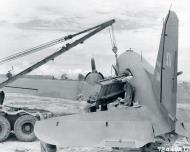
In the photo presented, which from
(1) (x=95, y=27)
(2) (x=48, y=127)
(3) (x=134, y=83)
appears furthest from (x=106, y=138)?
(1) (x=95, y=27)

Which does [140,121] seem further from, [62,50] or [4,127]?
[62,50]

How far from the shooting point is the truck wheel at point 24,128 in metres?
14.7

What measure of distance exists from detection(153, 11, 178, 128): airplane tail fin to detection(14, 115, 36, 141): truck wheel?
6979mm

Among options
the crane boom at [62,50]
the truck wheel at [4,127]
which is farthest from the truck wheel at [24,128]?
the crane boom at [62,50]

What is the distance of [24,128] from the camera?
14891mm

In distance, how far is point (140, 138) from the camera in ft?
26.6

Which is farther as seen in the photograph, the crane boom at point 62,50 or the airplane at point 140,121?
the crane boom at point 62,50

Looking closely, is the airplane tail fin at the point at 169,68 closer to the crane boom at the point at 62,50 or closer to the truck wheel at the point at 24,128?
the truck wheel at the point at 24,128

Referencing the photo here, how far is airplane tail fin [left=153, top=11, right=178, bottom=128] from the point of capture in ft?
30.5

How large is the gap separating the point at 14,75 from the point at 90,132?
414 inches

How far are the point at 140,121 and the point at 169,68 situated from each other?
163cm

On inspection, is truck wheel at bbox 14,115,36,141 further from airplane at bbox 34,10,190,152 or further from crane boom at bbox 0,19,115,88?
airplane at bbox 34,10,190,152

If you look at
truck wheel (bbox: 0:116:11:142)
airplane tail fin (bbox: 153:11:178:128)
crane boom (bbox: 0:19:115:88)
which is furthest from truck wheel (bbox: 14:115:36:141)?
airplane tail fin (bbox: 153:11:178:128)

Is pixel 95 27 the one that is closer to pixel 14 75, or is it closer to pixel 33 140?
pixel 14 75
